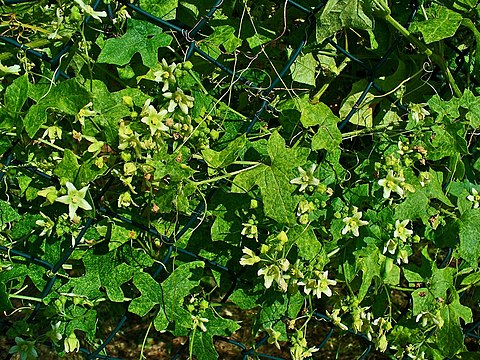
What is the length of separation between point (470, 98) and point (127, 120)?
0.96 metres

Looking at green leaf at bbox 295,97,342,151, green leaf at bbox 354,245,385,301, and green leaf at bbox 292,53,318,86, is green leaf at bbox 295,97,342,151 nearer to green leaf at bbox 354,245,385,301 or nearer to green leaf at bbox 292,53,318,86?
green leaf at bbox 292,53,318,86

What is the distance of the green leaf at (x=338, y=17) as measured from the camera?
5.12 ft

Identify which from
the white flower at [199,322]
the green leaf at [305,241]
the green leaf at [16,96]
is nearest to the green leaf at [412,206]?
the green leaf at [305,241]

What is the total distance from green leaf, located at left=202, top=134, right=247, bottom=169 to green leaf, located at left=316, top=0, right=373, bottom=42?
0.32 meters

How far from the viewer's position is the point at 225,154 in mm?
1615

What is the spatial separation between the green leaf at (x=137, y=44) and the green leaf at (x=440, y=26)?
0.65 metres

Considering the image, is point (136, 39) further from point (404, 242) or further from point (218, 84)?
point (404, 242)

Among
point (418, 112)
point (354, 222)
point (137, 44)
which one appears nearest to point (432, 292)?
point (354, 222)

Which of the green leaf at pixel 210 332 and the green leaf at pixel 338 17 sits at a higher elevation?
the green leaf at pixel 338 17

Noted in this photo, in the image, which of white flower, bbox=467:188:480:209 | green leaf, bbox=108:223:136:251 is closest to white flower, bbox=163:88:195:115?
green leaf, bbox=108:223:136:251

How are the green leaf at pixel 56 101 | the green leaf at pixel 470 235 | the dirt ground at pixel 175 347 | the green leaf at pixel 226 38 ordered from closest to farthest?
the green leaf at pixel 56 101 → the green leaf at pixel 226 38 → the green leaf at pixel 470 235 → the dirt ground at pixel 175 347

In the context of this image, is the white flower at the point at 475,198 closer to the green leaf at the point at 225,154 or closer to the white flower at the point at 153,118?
the green leaf at the point at 225,154

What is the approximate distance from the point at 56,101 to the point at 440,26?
977 mm

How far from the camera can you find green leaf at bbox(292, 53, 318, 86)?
1.72 metres
